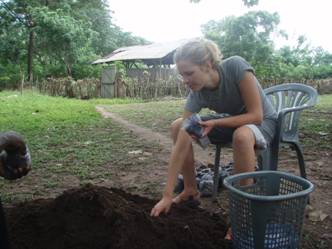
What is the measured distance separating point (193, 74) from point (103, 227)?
3.34ft

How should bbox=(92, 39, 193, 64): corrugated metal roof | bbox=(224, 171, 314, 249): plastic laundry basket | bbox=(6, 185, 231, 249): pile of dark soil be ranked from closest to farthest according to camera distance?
bbox=(224, 171, 314, 249): plastic laundry basket → bbox=(6, 185, 231, 249): pile of dark soil → bbox=(92, 39, 193, 64): corrugated metal roof

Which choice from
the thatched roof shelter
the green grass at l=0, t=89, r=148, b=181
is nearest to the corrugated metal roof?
the thatched roof shelter

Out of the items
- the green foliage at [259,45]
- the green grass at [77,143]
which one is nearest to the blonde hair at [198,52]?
the green grass at [77,143]

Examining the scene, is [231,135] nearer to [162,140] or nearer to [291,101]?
[291,101]

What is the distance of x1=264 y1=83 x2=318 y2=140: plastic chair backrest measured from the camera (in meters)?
2.92

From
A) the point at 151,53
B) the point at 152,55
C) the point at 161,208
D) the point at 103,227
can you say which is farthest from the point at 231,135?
the point at 151,53

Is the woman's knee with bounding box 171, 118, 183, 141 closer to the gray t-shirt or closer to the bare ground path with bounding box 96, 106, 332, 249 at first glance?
the gray t-shirt

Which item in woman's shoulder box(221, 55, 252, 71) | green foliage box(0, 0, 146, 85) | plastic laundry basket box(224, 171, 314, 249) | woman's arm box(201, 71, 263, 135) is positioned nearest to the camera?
plastic laundry basket box(224, 171, 314, 249)

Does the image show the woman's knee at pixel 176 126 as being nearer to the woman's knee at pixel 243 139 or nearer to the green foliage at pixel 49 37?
the woman's knee at pixel 243 139

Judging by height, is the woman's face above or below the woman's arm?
above

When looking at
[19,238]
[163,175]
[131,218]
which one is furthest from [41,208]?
[163,175]

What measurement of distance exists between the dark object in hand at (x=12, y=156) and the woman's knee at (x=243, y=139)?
1339mm

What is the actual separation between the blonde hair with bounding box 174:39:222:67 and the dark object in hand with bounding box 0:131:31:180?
1.30m

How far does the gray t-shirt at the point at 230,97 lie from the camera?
2.67 meters
